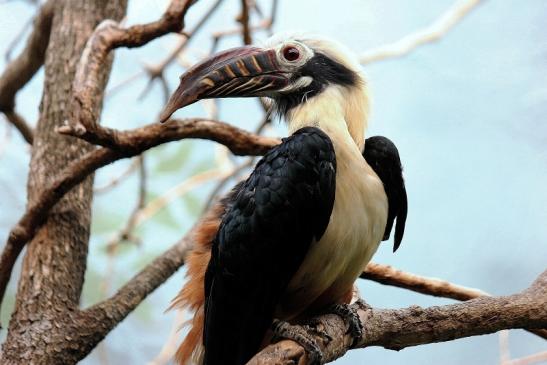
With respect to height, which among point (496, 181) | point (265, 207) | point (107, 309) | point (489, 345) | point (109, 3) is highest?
point (109, 3)

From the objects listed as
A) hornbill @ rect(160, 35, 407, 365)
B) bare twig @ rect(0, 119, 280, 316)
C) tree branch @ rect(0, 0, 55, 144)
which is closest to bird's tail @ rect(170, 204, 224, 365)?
hornbill @ rect(160, 35, 407, 365)

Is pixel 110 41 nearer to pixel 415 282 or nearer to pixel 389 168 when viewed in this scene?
pixel 389 168

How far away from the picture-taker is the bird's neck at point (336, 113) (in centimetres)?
279

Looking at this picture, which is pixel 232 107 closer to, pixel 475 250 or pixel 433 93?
pixel 433 93

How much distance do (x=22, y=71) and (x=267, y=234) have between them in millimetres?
2545

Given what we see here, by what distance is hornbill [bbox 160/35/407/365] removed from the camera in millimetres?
2502

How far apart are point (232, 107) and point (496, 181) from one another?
2539mm

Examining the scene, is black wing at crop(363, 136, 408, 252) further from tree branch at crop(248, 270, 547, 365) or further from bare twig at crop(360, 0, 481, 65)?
bare twig at crop(360, 0, 481, 65)

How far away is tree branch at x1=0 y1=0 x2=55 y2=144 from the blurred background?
63cm

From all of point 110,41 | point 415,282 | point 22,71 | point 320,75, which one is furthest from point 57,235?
point 415,282

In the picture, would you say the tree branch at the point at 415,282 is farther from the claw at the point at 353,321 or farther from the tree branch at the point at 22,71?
the tree branch at the point at 22,71

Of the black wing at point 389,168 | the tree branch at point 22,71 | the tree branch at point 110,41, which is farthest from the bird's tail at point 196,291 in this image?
the tree branch at point 22,71

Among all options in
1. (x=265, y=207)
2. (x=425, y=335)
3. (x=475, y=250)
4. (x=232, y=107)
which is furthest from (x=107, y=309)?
(x=232, y=107)

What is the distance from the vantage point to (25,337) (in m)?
2.97
